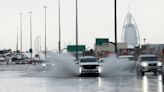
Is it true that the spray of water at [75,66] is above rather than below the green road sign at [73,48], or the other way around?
below

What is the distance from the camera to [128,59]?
55750mm

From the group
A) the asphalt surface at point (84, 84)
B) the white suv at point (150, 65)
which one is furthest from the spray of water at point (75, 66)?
the white suv at point (150, 65)

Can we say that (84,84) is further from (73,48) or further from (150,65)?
(73,48)

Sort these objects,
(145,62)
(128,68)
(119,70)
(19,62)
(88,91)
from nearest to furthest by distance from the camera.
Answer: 1. (88,91)
2. (145,62)
3. (119,70)
4. (128,68)
5. (19,62)

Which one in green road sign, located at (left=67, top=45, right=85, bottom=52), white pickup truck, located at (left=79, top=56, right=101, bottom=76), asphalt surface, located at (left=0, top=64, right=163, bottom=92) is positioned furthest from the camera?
green road sign, located at (left=67, top=45, right=85, bottom=52)

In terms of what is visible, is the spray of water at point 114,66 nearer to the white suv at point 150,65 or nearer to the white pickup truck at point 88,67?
the white suv at point 150,65

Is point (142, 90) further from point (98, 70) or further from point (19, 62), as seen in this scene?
point (19, 62)

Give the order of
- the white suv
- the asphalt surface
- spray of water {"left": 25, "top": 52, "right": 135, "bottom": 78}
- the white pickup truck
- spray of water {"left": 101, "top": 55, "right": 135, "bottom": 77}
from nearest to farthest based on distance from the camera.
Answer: the asphalt surface < the white pickup truck < the white suv < spray of water {"left": 25, "top": 52, "right": 135, "bottom": 78} < spray of water {"left": 101, "top": 55, "right": 135, "bottom": 77}

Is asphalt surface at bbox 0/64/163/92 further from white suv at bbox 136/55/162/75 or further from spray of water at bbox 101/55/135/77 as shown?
white suv at bbox 136/55/162/75

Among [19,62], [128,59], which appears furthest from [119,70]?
[19,62]

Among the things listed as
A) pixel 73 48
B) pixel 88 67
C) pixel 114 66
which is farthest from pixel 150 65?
pixel 73 48

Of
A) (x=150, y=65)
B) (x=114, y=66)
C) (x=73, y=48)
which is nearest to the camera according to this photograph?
(x=150, y=65)

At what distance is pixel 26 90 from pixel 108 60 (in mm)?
25685

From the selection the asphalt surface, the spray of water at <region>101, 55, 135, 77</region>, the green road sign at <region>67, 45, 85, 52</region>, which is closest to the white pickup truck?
the asphalt surface
